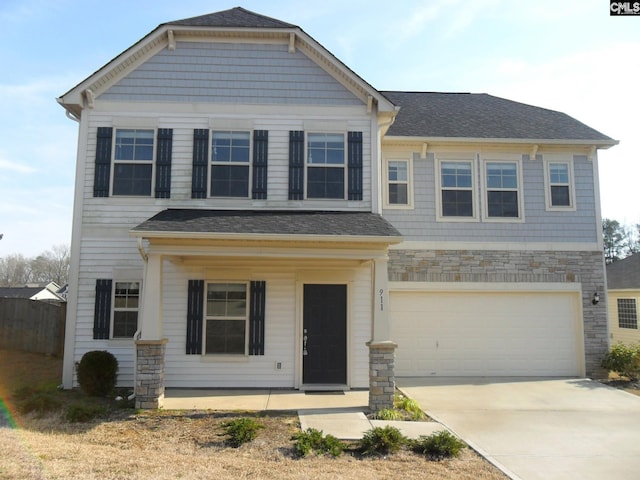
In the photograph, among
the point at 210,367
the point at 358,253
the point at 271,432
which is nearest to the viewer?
the point at 271,432

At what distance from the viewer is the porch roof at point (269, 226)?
8.52m

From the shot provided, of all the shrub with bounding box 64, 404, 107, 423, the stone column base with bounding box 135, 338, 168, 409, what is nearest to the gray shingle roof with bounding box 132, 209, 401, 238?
the stone column base with bounding box 135, 338, 168, 409

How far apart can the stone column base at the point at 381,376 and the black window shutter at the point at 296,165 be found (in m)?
3.70

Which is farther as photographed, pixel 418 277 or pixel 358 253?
pixel 418 277

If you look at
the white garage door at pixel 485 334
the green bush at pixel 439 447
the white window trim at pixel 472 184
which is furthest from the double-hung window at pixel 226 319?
the white window trim at pixel 472 184

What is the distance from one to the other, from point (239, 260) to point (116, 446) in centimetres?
456

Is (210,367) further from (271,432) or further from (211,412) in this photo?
(271,432)

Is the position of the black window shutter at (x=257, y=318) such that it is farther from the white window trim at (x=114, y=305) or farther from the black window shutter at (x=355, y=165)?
the black window shutter at (x=355, y=165)

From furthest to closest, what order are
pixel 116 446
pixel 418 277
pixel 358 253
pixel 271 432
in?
pixel 418 277
pixel 358 253
pixel 271 432
pixel 116 446

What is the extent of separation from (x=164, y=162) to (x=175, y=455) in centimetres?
640

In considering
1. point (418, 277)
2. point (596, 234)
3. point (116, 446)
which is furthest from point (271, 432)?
point (596, 234)

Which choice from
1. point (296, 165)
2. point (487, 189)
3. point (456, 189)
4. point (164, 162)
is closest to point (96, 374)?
point (164, 162)

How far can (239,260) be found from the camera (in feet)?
33.4

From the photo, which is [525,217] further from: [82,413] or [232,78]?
[82,413]
